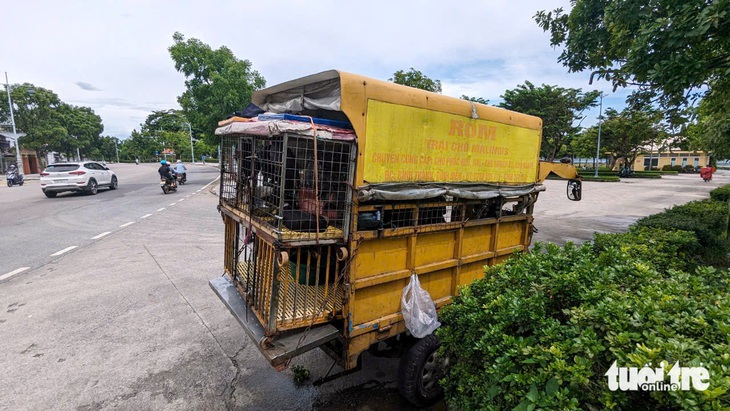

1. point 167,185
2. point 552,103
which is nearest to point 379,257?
point 167,185

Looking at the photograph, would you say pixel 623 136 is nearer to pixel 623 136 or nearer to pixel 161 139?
pixel 623 136

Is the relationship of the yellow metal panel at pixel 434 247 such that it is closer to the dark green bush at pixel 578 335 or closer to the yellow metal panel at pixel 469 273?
the yellow metal panel at pixel 469 273

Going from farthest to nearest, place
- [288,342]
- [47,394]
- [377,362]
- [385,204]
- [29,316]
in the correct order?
[29,316], [377,362], [47,394], [385,204], [288,342]

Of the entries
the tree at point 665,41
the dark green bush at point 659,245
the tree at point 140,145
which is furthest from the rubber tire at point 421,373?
the tree at point 140,145

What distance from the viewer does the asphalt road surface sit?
320cm

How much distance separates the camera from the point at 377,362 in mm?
3824

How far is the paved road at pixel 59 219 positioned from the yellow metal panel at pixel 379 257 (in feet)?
23.2

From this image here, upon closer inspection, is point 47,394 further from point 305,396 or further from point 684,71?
point 684,71

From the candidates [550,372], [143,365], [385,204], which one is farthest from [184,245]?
[550,372]

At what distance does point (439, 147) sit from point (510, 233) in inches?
64.7

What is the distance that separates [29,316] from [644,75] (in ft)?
30.7

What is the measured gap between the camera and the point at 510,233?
4141 millimetres

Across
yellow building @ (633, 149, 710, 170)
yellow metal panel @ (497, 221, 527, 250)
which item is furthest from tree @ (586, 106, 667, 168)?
yellow metal panel @ (497, 221, 527, 250)

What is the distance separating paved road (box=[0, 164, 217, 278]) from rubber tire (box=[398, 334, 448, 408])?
7.31m
